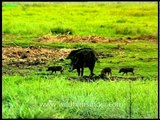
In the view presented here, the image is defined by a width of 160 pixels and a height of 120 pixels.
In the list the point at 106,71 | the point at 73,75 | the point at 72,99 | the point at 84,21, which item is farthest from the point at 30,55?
the point at 84,21

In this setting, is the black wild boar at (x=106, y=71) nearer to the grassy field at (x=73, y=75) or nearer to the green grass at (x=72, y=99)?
the grassy field at (x=73, y=75)

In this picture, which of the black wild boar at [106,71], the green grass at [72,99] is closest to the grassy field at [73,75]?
the green grass at [72,99]

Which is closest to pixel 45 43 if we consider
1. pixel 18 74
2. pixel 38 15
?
pixel 18 74

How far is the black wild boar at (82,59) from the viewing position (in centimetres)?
1066

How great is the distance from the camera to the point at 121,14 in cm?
2158

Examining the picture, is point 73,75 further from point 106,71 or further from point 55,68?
point 106,71

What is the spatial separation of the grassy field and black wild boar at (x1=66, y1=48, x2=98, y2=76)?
0.48 feet

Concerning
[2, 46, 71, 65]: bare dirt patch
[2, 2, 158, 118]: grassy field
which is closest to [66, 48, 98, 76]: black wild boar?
[2, 2, 158, 118]: grassy field

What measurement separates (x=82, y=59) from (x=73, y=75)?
0.66 meters

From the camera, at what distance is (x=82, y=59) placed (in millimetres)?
10945

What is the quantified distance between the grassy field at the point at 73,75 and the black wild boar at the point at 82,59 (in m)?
0.15

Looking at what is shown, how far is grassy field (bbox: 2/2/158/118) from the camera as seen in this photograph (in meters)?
7.64

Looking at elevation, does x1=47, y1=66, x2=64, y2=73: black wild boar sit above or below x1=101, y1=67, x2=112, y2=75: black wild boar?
above

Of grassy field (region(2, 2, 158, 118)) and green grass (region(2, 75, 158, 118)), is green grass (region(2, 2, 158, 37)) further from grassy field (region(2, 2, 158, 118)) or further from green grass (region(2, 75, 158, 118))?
green grass (region(2, 75, 158, 118))
